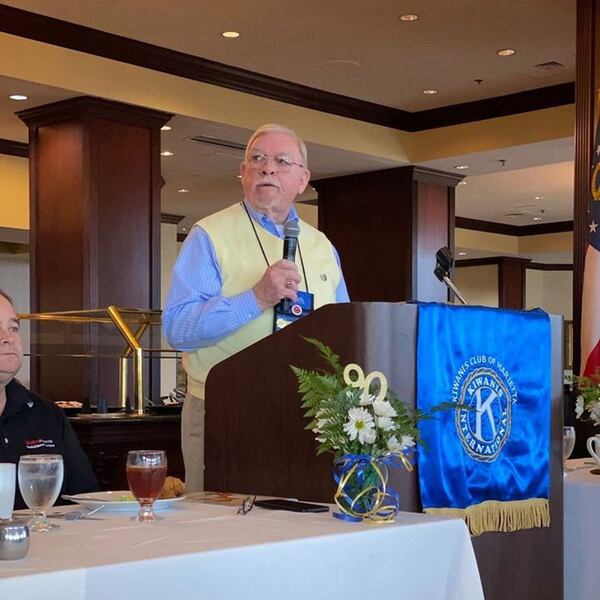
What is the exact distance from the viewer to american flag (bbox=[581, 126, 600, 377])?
17.0 ft

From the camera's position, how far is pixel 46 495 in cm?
177

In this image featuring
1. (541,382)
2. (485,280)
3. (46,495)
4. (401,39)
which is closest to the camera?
(46,495)

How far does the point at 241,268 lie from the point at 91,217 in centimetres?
524

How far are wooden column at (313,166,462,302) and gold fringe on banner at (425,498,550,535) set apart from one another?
7.69 metres

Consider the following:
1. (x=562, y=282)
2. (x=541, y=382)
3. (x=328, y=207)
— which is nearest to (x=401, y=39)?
(x=328, y=207)

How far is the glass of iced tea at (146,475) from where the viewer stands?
185 cm

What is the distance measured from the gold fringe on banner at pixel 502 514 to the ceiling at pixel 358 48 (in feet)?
16.2

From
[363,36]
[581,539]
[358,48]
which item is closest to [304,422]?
[581,539]

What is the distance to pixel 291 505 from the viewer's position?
2.00m

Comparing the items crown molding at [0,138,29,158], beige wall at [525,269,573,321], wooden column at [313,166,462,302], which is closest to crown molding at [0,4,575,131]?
wooden column at [313,166,462,302]

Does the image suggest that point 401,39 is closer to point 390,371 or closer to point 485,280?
point 390,371

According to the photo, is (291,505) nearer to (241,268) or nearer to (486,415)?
(486,415)

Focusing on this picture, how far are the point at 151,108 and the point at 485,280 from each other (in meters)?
11.2

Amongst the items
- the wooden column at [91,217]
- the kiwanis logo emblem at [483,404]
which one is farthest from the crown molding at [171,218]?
the kiwanis logo emblem at [483,404]
